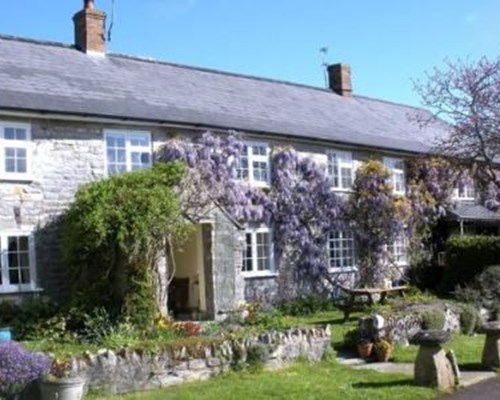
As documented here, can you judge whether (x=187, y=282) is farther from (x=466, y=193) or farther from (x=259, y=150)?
(x=466, y=193)

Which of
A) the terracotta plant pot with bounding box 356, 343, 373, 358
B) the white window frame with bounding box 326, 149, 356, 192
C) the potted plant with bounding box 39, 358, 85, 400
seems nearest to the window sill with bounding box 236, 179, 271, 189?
the white window frame with bounding box 326, 149, 356, 192

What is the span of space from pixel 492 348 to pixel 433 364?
2.21 metres

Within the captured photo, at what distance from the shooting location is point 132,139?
19672 millimetres

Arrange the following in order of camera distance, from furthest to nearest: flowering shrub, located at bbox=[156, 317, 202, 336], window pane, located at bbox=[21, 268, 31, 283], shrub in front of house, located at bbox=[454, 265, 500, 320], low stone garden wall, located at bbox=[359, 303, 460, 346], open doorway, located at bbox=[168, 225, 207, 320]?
open doorway, located at bbox=[168, 225, 207, 320], shrub in front of house, located at bbox=[454, 265, 500, 320], window pane, located at bbox=[21, 268, 31, 283], low stone garden wall, located at bbox=[359, 303, 460, 346], flowering shrub, located at bbox=[156, 317, 202, 336]

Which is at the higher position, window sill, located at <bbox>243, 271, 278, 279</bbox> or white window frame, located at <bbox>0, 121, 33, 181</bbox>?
white window frame, located at <bbox>0, 121, 33, 181</bbox>

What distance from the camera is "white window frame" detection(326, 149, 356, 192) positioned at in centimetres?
2511

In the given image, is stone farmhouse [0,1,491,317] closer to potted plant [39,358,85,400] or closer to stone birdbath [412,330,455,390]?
potted plant [39,358,85,400]

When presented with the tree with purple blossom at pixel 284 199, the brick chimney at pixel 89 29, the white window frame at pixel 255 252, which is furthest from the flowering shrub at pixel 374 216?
the brick chimney at pixel 89 29

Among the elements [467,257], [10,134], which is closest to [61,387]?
[10,134]

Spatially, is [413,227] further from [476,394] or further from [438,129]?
[476,394]

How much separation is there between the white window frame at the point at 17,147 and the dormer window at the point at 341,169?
35.1 feet

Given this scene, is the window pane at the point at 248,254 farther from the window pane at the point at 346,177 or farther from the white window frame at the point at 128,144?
the window pane at the point at 346,177

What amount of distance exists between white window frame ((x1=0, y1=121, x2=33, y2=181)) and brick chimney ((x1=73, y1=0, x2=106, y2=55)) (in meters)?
5.92

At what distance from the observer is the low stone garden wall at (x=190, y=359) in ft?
37.0
